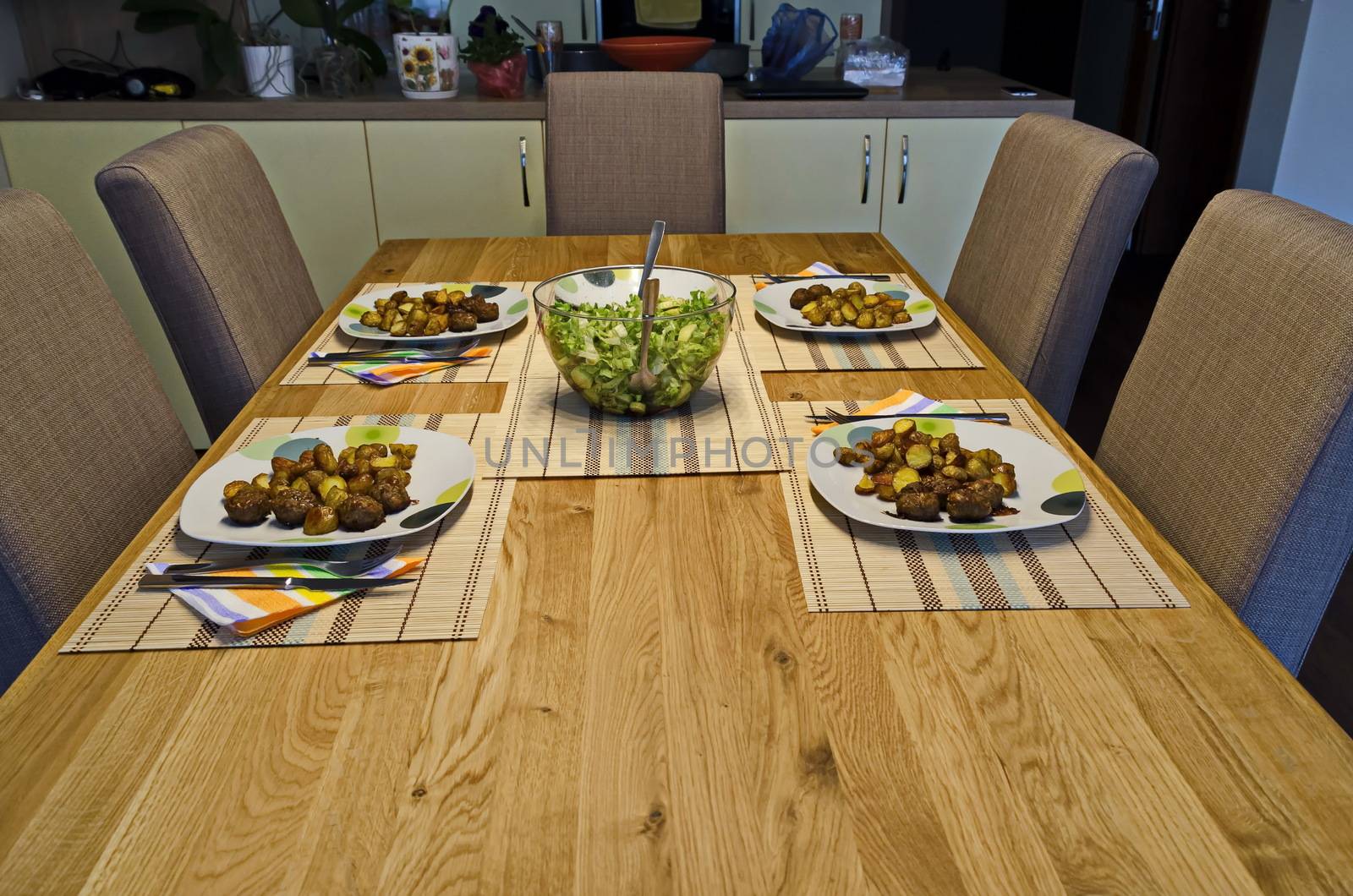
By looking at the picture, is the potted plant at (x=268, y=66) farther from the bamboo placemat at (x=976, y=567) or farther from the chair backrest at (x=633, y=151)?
the bamboo placemat at (x=976, y=567)

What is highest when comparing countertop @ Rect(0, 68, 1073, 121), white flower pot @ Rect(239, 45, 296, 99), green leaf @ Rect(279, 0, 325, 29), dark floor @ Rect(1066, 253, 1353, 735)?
green leaf @ Rect(279, 0, 325, 29)

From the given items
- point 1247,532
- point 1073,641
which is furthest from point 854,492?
point 1247,532

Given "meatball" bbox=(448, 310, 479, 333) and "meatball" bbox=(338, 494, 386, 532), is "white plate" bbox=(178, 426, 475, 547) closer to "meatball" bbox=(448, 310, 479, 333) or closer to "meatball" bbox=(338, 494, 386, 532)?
"meatball" bbox=(338, 494, 386, 532)

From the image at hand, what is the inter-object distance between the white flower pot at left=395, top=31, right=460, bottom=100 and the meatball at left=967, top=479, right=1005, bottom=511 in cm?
221

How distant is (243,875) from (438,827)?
0.11 m

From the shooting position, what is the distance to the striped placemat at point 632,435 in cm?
106

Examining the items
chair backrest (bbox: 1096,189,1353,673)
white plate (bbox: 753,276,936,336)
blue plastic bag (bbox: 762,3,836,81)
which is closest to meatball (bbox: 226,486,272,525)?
white plate (bbox: 753,276,936,336)

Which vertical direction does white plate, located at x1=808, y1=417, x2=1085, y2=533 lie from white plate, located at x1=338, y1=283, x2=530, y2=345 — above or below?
above

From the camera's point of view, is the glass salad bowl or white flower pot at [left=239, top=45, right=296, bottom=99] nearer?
the glass salad bowl

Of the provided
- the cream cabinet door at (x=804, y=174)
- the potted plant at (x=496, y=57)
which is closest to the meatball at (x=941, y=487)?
the cream cabinet door at (x=804, y=174)

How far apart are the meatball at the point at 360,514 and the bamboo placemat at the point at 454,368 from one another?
397 millimetres

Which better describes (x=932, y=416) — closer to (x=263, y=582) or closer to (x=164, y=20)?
(x=263, y=582)

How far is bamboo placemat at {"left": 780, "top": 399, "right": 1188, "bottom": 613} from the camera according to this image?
32.8 inches

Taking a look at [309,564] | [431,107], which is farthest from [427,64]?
[309,564]
